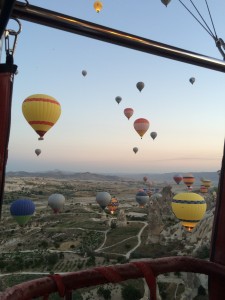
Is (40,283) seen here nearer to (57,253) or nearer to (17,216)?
(17,216)

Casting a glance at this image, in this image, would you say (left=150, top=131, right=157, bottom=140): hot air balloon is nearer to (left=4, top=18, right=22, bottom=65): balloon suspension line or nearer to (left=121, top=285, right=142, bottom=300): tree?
(left=121, top=285, right=142, bottom=300): tree

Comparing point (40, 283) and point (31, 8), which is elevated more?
point (31, 8)

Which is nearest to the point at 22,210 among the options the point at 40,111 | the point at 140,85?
the point at 40,111

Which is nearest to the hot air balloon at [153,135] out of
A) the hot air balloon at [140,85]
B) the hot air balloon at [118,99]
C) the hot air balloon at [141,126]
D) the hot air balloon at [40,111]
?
the hot air balloon at [118,99]

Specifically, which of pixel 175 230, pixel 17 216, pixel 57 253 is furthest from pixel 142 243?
pixel 17 216

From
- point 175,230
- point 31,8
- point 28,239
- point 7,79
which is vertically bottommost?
point 28,239
